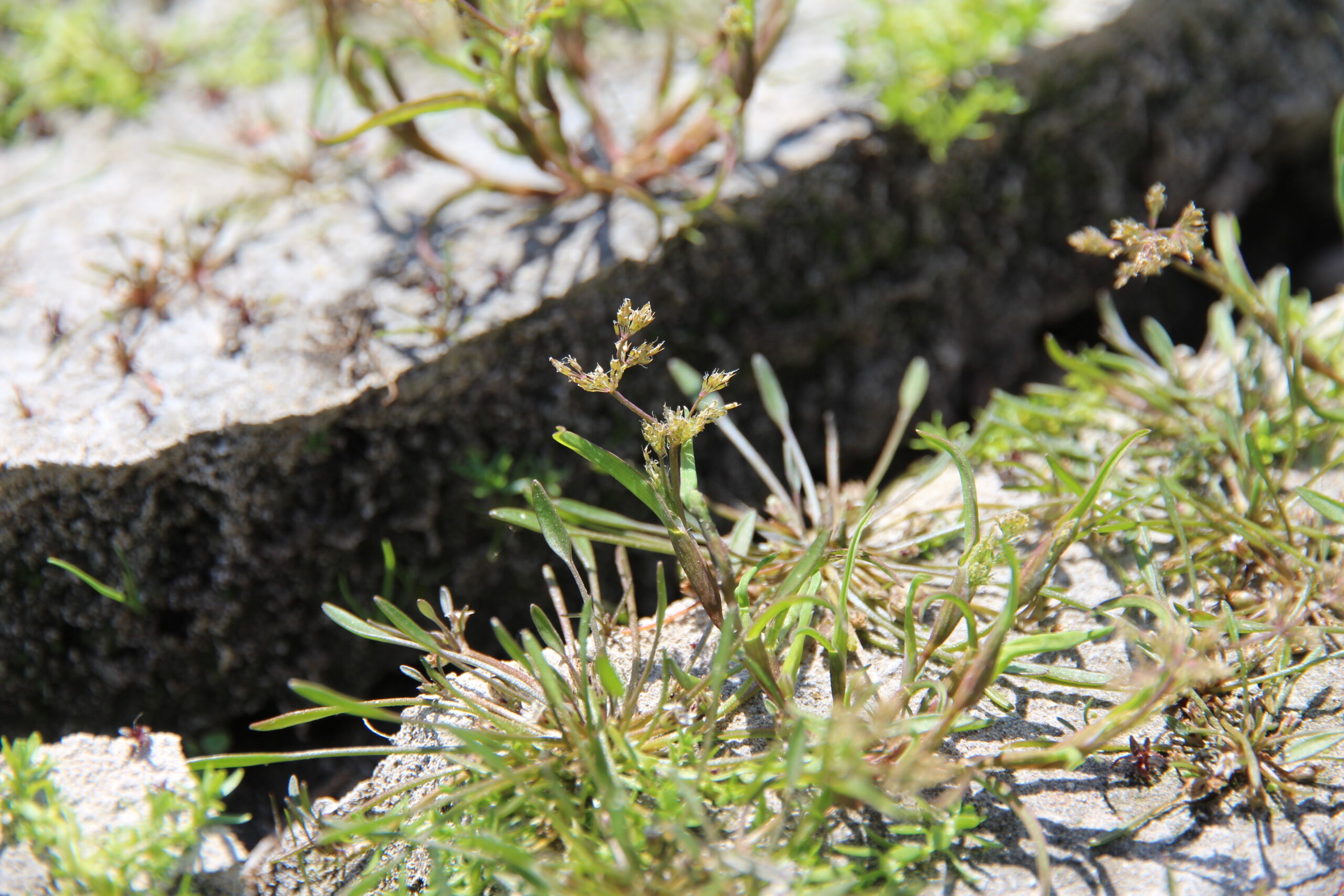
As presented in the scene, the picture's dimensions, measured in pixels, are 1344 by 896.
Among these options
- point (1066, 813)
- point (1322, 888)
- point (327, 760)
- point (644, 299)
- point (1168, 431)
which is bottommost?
point (1322, 888)

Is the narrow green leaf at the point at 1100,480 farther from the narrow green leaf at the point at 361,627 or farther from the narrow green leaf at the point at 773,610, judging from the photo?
the narrow green leaf at the point at 361,627

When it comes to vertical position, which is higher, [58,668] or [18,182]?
[18,182]

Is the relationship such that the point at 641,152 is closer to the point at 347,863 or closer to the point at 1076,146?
the point at 1076,146

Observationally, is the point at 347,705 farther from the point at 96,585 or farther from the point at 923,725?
the point at 923,725

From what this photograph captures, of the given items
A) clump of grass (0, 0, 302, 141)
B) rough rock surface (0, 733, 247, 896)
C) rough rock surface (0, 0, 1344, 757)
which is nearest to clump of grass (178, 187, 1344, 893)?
rough rock surface (0, 733, 247, 896)

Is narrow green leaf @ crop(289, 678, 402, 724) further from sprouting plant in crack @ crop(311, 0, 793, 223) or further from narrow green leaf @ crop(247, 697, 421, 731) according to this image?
sprouting plant in crack @ crop(311, 0, 793, 223)

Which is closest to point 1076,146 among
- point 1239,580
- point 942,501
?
point 942,501

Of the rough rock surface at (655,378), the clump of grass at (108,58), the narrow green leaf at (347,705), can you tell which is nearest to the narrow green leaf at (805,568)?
the narrow green leaf at (347,705)

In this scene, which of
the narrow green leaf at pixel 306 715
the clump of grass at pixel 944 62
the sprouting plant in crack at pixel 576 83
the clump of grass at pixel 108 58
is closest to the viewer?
the narrow green leaf at pixel 306 715

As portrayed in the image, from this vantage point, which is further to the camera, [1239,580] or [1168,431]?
[1168,431]
